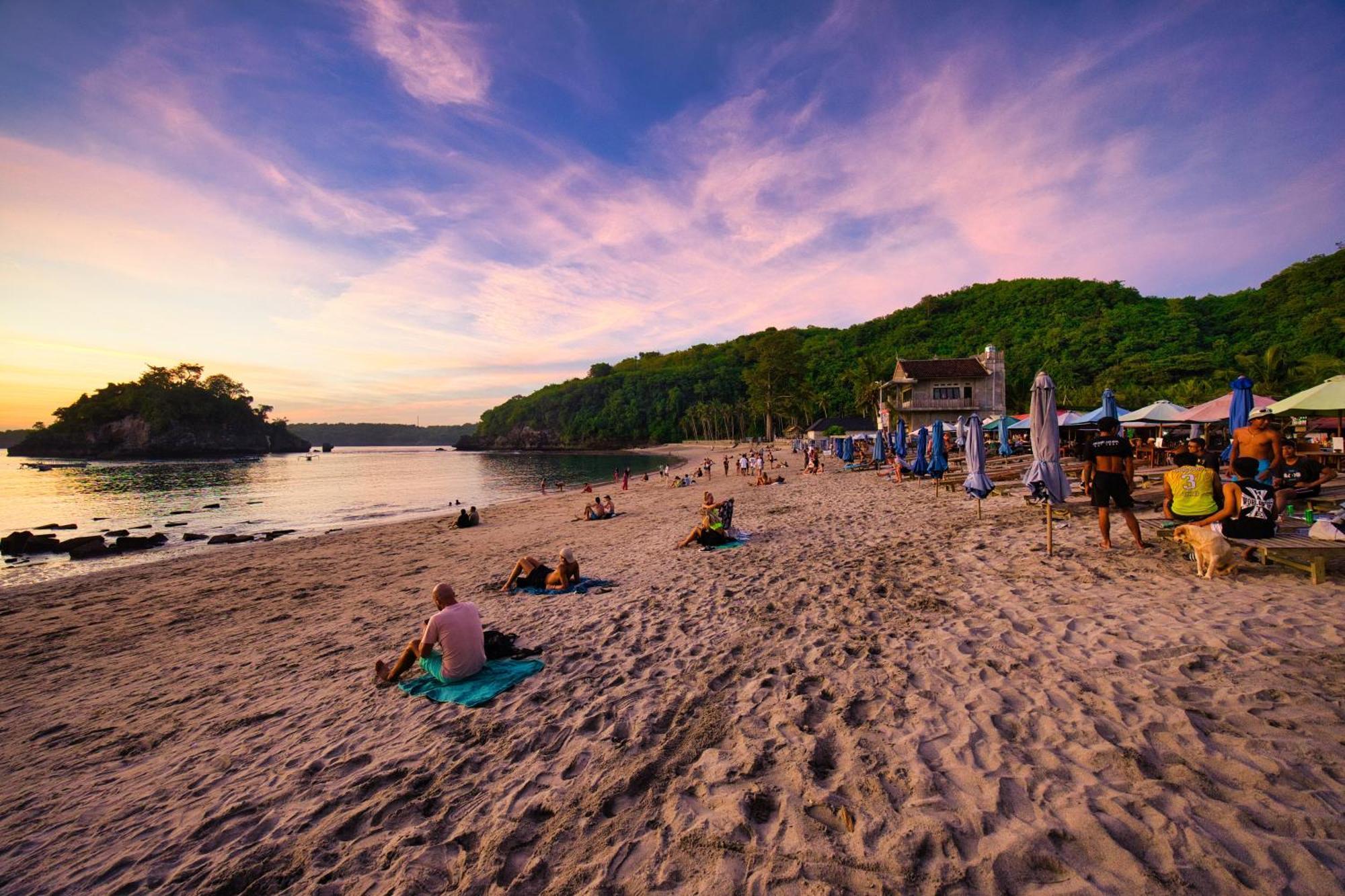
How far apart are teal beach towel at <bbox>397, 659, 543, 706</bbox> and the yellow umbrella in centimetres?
1457

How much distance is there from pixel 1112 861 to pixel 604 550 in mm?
9821

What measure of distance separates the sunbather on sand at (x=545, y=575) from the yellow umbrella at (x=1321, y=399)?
1394 cm

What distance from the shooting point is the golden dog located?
19.4ft

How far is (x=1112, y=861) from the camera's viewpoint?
2385mm

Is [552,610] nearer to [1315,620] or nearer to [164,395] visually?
[1315,620]

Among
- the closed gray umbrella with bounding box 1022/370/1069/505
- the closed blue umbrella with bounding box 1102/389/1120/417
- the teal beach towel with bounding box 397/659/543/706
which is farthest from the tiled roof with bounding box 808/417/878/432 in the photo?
the teal beach towel with bounding box 397/659/543/706

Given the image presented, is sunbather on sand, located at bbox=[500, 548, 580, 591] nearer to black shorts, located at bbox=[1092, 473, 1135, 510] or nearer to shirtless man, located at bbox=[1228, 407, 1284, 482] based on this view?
black shorts, located at bbox=[1092, 473, 1135, 510]

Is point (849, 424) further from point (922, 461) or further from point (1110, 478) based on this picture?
point (1110, 478)

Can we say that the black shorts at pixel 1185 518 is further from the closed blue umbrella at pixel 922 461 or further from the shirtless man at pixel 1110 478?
the closed blue umbrella at pixel 922 461

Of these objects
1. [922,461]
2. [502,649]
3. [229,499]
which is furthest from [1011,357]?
[229,499]

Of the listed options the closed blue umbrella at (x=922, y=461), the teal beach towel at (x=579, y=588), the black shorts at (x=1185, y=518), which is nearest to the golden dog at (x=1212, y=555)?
the black shorts at (x=1185, y=518)

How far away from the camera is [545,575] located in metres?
8.24

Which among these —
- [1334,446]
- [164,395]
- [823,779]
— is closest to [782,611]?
[823,779]

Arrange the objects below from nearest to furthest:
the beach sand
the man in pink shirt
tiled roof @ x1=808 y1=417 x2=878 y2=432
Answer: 1. the beach sand
2. the man in pink shirt
3. tiled roof @ x1=808 y1=417 x2=878 y2=432
